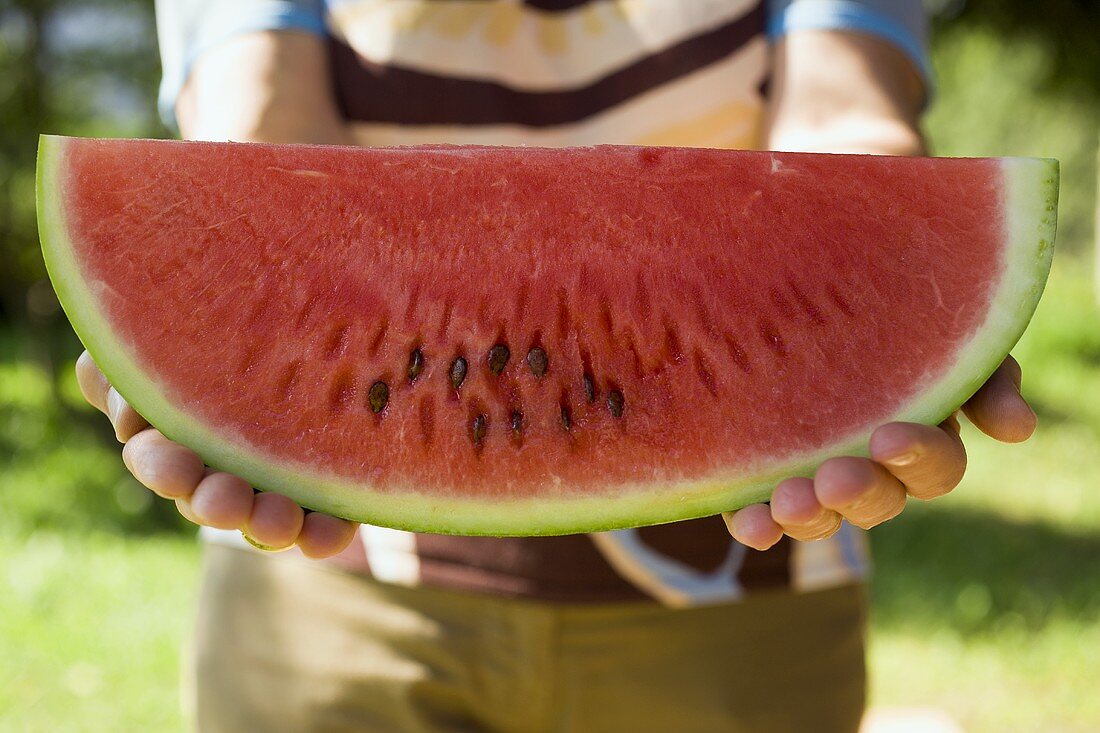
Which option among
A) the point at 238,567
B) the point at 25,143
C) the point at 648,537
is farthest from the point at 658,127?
the point at 25,143

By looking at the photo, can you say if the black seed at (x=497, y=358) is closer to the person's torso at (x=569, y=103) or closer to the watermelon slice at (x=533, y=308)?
the watermelon slice at (x=533, y=308)

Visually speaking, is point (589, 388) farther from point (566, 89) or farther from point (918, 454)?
point (566, 89)

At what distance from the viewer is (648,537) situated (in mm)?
1368

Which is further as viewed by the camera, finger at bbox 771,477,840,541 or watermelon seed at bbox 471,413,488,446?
watermelon seed at bbox 471,413,488,446

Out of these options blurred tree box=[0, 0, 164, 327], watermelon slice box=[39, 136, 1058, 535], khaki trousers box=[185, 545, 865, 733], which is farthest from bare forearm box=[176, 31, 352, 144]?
blurred tree box=[0, 0, 164, 327]

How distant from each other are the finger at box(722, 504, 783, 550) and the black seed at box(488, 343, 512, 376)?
0.28 meters

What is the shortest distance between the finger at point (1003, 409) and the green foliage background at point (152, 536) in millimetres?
2485

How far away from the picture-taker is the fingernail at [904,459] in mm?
879

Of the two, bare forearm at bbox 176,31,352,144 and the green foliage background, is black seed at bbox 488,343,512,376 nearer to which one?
bare forearm at bbox 176,31,352,144

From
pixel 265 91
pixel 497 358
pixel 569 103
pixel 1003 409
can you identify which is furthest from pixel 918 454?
pixel 265 91

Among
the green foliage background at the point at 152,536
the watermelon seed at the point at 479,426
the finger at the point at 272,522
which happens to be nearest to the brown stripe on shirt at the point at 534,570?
the watermelon seed at the point at 479,426

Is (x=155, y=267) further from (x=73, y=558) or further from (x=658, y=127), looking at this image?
(x=73, y=558)

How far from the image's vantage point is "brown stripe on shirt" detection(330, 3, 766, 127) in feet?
4.59

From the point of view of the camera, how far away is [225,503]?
2.97 feet
